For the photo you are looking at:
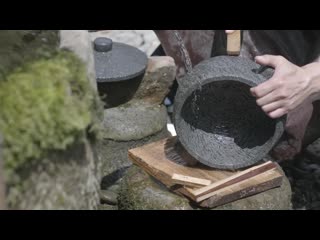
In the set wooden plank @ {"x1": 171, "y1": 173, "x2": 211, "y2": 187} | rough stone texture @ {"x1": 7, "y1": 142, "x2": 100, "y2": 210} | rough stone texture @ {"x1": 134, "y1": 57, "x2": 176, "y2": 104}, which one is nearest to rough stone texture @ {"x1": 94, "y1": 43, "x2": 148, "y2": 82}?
rough stone texture @ {"x1": 134, "y1": 57, "x2": 176, "y2": 104}

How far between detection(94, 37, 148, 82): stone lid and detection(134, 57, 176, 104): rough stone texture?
0.14 m

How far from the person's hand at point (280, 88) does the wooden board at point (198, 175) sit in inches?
14.9

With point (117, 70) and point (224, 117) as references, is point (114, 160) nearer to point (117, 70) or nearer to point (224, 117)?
point (117, 70)

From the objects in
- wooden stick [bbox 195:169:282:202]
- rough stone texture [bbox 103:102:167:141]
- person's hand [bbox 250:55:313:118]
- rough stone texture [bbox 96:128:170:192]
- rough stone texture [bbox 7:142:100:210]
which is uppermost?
rough stone texture [bbox 7:142:100:210]

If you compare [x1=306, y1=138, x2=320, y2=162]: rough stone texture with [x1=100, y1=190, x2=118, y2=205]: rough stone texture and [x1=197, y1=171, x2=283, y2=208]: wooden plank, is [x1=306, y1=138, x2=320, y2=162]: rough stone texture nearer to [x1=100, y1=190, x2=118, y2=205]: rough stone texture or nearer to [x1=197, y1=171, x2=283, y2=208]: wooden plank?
[x1=197, y1=171, x2=283, y2=208]: wooden plank

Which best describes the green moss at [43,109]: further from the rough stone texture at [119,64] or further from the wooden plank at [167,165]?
the rough stone texture at [119,64]

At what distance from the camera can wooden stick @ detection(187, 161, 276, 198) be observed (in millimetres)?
2941

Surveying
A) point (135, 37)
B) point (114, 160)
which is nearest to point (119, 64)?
point (114, 160)

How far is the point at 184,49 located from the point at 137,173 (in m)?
1.74

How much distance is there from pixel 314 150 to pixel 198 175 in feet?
6.51

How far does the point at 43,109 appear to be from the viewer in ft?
4.37

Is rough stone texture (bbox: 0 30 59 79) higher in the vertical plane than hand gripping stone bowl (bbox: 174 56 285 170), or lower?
higher

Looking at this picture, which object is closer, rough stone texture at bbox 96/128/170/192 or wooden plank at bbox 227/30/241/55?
wooden plank at bbox 227/30/241/55

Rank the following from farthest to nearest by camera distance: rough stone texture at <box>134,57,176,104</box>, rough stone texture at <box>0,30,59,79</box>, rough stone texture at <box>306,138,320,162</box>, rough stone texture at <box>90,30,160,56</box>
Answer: rough stone texture at <box>90,30,160,56</box>, rough stone texture at <box>306,138,320,162</box>, rough stone texture at <box>134,57,176,104</box>, rough stone texture at <box>0,30,59,79</box>
